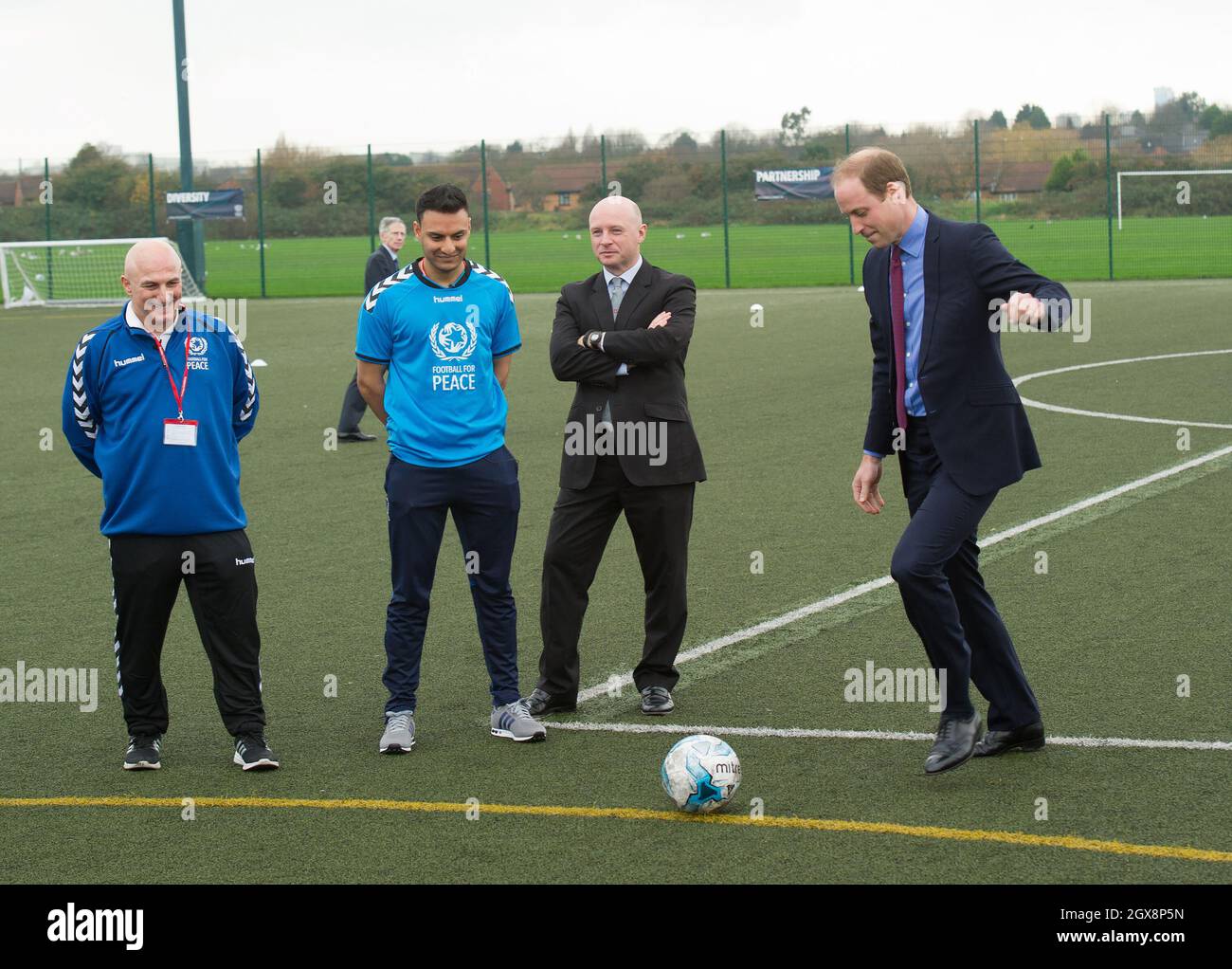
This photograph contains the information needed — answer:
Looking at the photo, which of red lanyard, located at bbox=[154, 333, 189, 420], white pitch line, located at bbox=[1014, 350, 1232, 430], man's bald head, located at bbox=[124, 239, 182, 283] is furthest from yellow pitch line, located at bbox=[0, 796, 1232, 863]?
white pitch line, located at bbox=[1014, 350, 1232, 430]

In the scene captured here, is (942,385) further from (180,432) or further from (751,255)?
(751,255)

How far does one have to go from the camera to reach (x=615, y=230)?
23.1ft

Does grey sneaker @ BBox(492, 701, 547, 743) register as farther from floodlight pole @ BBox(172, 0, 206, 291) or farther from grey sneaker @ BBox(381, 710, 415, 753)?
floodlight pole @ BBox(172, 0, 206, 291)

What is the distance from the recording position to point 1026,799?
5.80m

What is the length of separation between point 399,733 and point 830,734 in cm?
174

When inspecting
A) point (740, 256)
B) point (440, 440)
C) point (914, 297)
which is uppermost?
point (740, 256)

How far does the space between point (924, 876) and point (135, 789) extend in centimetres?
299

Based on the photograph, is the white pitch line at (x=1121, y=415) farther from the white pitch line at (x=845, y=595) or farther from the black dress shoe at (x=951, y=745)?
the black dress shoe at (x=951, y=745)

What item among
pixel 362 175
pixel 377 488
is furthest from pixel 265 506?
pixel 362 175

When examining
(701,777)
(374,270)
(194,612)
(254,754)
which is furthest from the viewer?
(374,270)

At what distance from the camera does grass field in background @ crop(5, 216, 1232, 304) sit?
38.7m

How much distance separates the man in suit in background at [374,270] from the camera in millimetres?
14938

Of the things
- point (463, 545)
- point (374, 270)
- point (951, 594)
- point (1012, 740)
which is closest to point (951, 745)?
point (1012, 740)

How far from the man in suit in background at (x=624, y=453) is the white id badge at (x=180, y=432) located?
1678 mm
